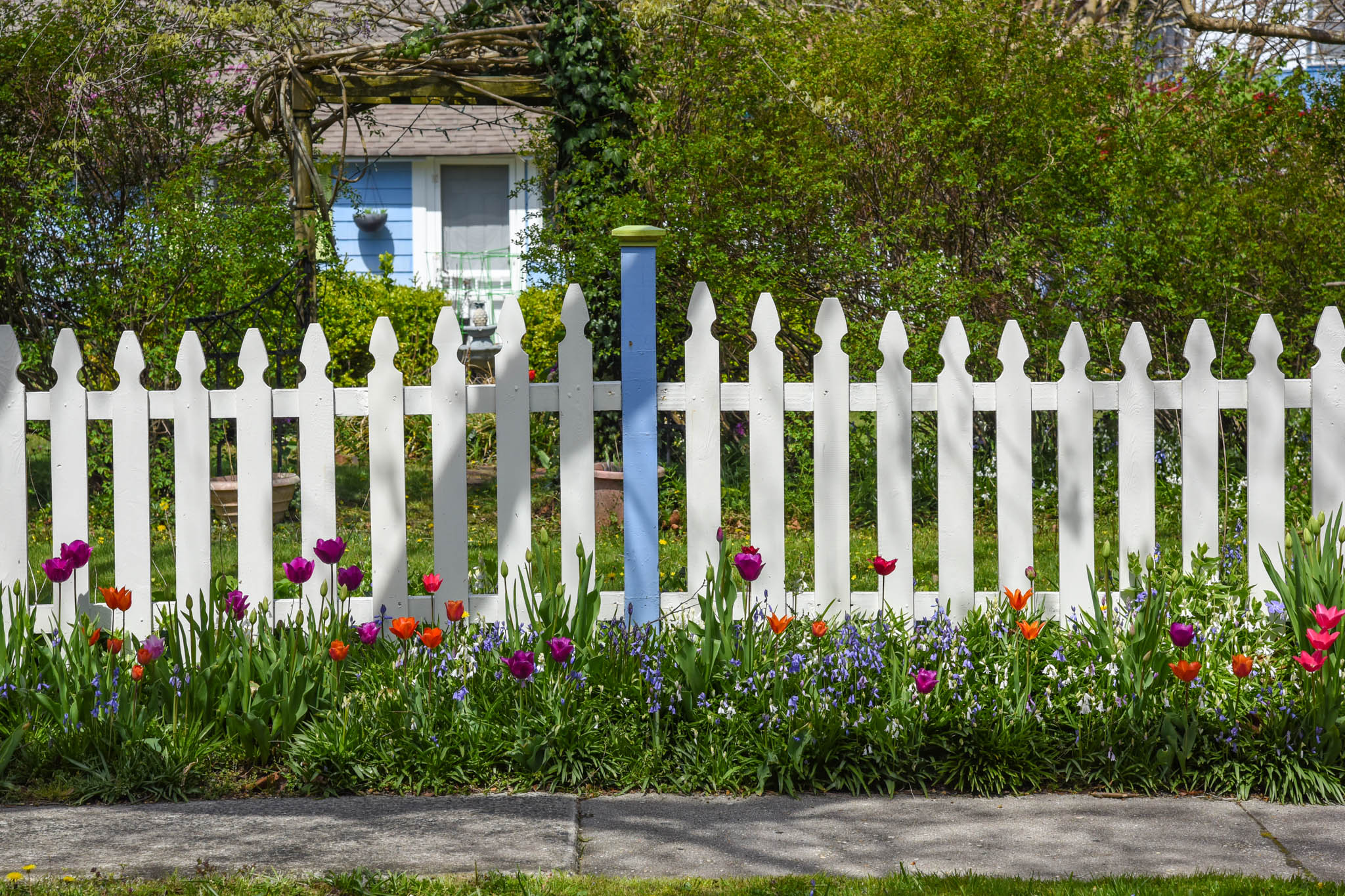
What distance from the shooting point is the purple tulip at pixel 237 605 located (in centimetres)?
348

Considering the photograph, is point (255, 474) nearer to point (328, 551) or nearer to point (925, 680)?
point (328, 551)

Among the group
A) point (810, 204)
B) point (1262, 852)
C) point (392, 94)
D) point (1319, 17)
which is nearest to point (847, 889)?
point (1262, 852)

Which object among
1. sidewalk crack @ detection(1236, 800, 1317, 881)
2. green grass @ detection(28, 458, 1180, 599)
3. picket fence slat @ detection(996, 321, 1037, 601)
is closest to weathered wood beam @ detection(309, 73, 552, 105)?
green grass @ detection(28, 458, 1180, 599)

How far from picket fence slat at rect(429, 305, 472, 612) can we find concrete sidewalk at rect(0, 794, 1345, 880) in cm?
94

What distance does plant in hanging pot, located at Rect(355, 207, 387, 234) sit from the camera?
14.1 meters

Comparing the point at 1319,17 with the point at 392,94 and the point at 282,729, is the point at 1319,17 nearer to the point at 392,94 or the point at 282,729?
the point at 392,94

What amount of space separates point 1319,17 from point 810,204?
190 inches

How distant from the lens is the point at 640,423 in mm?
3934

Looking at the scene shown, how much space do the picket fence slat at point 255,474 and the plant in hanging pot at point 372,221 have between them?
34.1 feet

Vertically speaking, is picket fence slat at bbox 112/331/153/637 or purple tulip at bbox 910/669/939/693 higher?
picket fence slat at bbox 112/331/153/637

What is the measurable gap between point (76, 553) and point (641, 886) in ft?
6.52

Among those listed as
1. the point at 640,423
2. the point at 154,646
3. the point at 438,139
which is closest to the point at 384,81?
the point at 640,423

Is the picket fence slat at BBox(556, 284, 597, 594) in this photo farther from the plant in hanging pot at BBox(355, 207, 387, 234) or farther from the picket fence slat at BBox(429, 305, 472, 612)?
the plant in hanging pot at BBox(355, 207, 387, 234)

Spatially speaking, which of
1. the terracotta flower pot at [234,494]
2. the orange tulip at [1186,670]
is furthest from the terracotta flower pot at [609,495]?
the orange tulip at [1186,670]
